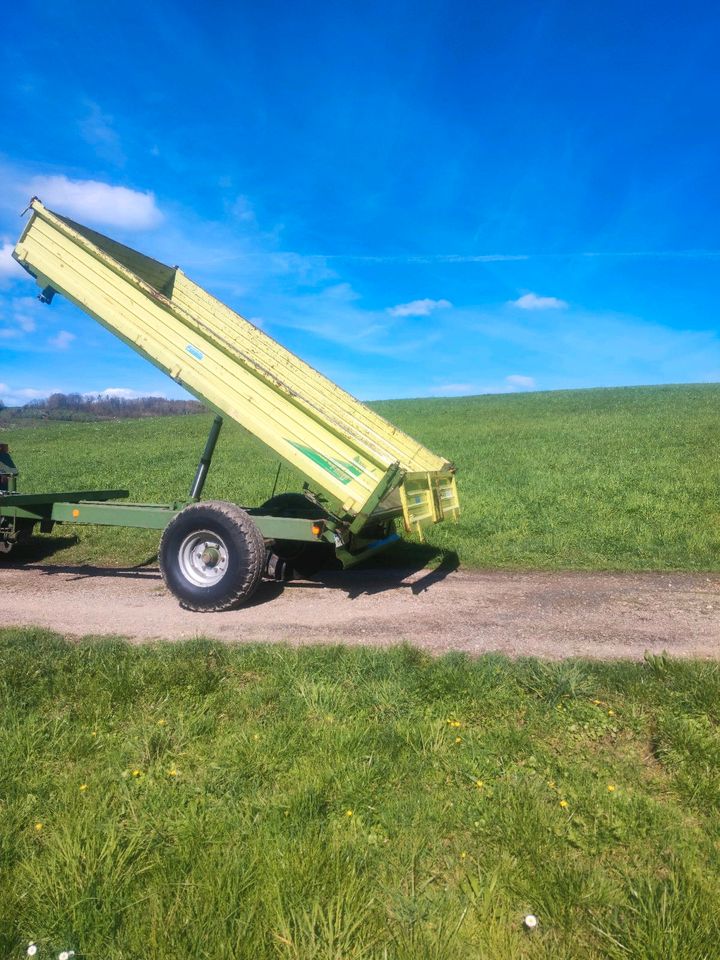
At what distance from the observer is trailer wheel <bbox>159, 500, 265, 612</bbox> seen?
20.5 feet

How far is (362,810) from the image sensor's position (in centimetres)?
280

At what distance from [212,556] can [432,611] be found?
2.39 metres

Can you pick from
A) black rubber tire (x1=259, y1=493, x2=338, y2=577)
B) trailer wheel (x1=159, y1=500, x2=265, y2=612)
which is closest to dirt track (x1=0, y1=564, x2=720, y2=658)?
trailer wheel (x1=159, y1=500, x2=265, y2=612)

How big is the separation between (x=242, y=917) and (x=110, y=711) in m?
1.89

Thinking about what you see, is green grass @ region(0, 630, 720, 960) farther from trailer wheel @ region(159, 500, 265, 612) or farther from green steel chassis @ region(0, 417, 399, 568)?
green steel chassis @ region(0, 417, 399, 568)

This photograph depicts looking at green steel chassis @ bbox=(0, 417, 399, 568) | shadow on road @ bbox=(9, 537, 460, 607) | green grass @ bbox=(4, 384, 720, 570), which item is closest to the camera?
green steel chassis @ bbox=(0, 417, 399, 568)

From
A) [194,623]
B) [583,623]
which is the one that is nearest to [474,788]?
[583,623]

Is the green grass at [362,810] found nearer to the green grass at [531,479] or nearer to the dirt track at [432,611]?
the dirt track at [432,611]

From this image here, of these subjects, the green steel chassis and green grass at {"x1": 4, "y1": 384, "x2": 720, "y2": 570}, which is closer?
the green steel chassis

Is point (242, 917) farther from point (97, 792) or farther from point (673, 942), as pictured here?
point (673, 942)

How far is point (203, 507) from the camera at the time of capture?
254 inches

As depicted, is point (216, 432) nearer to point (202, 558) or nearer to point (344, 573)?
point (202, 558)

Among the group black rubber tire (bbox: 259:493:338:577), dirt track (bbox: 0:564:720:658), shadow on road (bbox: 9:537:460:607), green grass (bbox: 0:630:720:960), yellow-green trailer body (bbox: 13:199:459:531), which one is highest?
yellow-green trailer body (bbox: 13:199:459:531)

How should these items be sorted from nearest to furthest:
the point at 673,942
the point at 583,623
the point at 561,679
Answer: the point at 673,942 < the point at 561,679 < the point at 583,623
